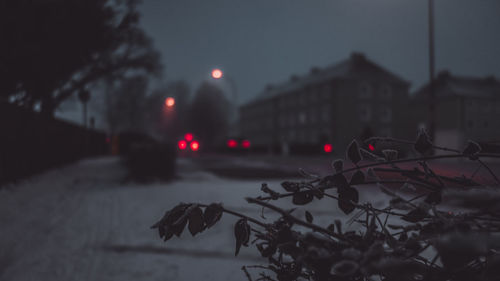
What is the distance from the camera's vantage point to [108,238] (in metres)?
4.30

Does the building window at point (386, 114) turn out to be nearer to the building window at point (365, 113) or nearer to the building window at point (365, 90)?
the building window at point (365, 113)

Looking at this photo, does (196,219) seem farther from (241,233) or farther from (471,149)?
(471,149)

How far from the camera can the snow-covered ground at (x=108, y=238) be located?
10.3 ft

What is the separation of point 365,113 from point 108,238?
35.5m

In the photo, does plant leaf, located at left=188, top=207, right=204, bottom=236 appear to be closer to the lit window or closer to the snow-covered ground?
the snow-covered ground

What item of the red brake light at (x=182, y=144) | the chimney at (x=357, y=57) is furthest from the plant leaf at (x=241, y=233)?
the chimney at (x=357, y=57)

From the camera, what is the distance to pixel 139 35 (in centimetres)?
1532

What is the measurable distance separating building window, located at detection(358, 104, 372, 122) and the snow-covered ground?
3056 cm

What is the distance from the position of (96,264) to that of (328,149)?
3881 millimetres

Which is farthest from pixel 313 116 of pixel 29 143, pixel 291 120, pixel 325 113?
pixel 29 143

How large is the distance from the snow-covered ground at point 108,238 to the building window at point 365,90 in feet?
101

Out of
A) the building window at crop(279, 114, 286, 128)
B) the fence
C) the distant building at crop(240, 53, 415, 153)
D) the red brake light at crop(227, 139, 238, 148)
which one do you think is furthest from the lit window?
the fence

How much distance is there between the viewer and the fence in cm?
598

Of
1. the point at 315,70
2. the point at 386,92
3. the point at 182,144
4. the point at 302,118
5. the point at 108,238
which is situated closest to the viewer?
the point at 108,238
